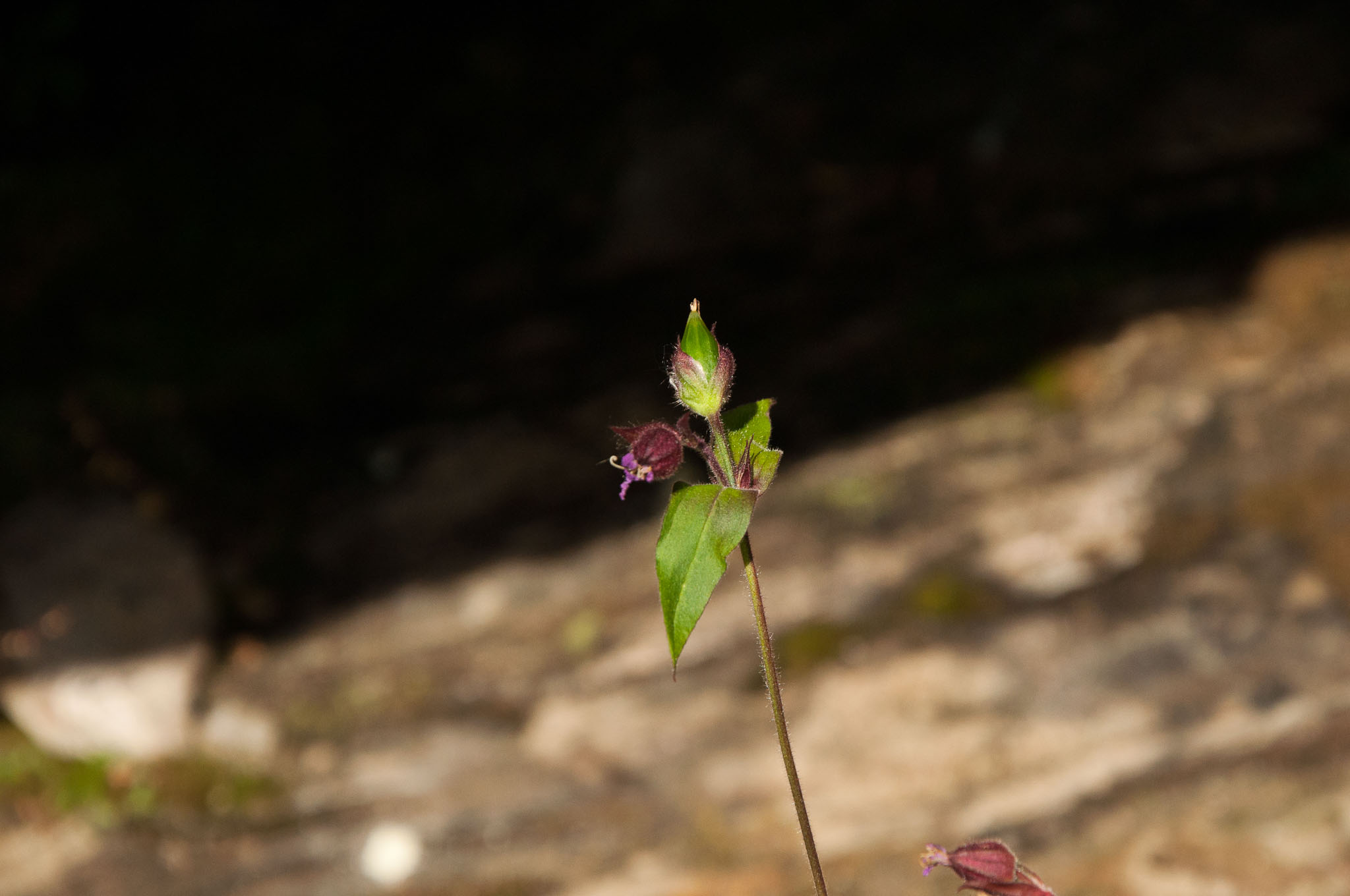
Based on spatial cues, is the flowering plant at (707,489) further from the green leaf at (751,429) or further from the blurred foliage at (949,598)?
the blurred foliage at (949,598)

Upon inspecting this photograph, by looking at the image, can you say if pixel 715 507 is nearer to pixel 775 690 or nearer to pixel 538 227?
pixel 775 690

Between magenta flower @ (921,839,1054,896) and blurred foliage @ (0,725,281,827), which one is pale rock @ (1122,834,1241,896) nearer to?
magenta flower @ (921,839,1054,896)

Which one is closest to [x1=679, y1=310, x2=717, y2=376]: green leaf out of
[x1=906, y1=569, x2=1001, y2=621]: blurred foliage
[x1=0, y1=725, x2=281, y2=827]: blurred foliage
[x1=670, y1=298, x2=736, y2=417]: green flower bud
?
[x1=670, y1=298, x2=736, y2=417]: green flower bud

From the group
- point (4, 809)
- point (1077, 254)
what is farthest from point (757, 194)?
point (4, 809)

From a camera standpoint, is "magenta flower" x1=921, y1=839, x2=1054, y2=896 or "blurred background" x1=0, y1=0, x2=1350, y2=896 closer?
"magenta flower" x1=921, y1=839, x2=1054, y2=896

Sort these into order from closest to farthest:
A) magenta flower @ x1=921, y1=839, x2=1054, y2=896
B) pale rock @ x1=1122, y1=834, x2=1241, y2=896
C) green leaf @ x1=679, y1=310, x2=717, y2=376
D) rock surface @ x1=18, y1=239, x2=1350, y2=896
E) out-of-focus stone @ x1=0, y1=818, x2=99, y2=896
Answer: green leaf @ x1=679, y1=310, x2=717, y2=376 < magenta flower @ x1=921, y1=839, x2=1054, y2=896 < pale rock @ x1=1122, y1=834, x2=1241, y2=896 < rock surface @ x1=18, y1=239, x2=1350, y2=896 < out-of-focus stone @ x1=0, y1=818, x2=99, y2=896

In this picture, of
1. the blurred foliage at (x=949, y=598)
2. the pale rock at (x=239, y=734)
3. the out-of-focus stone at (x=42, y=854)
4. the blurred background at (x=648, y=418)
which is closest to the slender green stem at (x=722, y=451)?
the blurred background at (x=648, y=418)

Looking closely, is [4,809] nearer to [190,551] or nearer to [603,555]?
Answer: [190,551]
